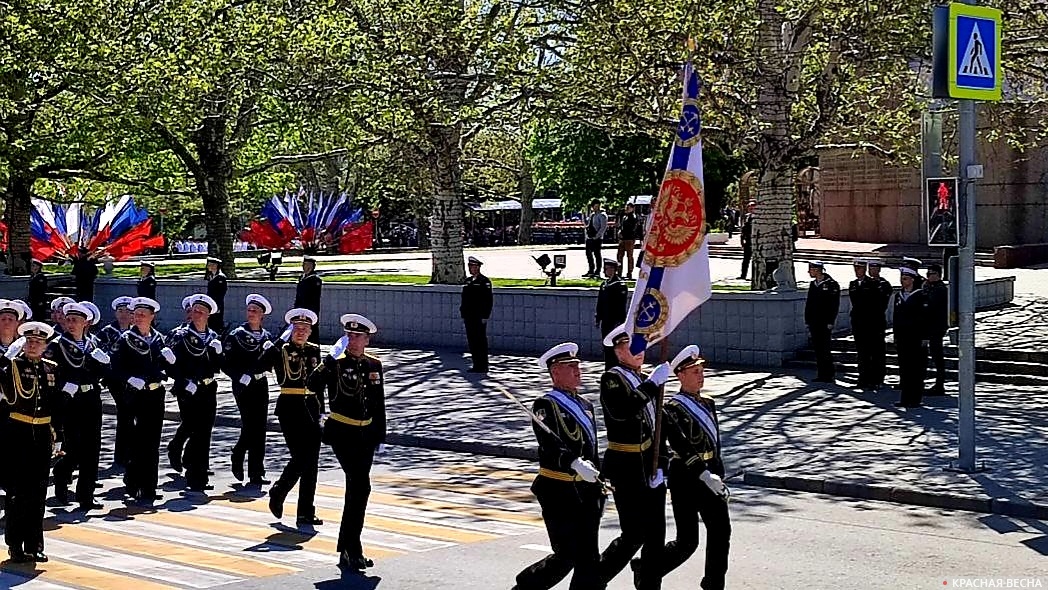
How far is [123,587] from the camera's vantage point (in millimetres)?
9773

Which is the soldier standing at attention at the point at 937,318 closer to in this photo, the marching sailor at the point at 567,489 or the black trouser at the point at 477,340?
the black trouser at the point at 477,340

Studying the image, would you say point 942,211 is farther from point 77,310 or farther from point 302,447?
point 77,310

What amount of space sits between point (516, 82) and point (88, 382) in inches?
494

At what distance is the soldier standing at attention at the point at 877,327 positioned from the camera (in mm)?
19344

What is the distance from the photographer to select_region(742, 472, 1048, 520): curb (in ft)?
40.3

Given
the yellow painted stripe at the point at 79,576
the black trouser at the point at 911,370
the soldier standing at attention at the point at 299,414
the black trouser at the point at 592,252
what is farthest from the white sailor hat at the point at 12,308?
the black trouser at the point at 592,252

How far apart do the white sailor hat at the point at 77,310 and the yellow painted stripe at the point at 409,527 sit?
7.39 feet

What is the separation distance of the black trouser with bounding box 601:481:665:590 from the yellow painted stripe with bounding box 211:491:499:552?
2.62 meters

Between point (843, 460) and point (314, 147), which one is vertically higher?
point (314, 147)

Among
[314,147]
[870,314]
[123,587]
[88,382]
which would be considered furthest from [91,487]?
[314,147]

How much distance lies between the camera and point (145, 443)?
13.6m

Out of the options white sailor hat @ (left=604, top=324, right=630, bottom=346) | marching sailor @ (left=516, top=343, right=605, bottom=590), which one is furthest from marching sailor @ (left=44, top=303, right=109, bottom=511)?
marching sailor @ (left=516, top=343, right=605, bottom=590)

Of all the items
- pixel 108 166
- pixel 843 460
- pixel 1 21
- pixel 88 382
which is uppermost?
pixel 1 21

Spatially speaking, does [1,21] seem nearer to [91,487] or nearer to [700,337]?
[700,337]
